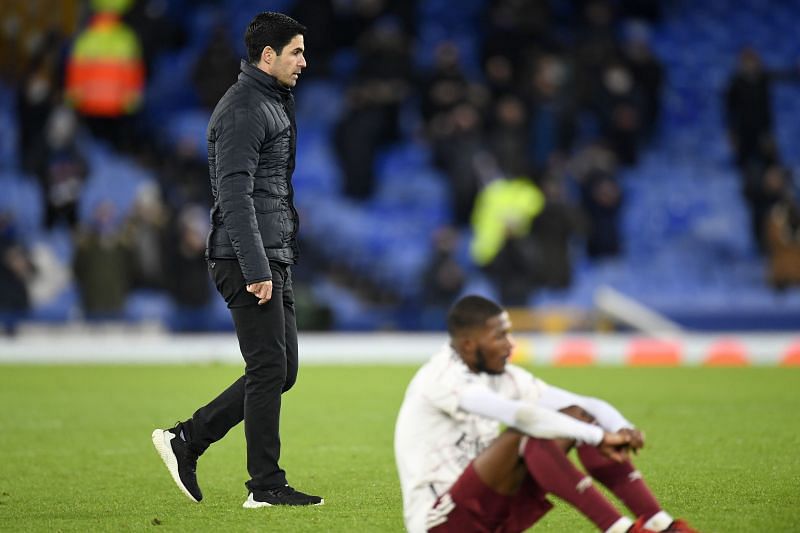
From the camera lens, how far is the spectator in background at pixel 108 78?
24703 mm

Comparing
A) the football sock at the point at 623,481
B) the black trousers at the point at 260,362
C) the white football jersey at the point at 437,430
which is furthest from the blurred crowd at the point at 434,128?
the football sock at the point at 623,481

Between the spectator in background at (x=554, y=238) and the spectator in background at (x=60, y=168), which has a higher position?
the spectator in background at (x=60, y=168)

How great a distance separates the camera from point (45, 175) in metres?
23.5

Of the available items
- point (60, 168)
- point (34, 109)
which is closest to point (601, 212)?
point (60, 168)

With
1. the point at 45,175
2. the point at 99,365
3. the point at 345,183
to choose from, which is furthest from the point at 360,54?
the point at 99,365

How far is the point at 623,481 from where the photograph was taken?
545cm

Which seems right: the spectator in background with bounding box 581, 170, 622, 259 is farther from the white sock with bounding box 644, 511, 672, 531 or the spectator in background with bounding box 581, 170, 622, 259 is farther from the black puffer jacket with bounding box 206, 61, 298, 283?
the white sock with bounding box 644, 511, 672, 531

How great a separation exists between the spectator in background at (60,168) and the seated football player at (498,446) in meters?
18.4

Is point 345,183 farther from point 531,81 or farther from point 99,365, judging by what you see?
point 99,365

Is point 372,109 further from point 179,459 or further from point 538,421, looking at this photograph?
point 538,421

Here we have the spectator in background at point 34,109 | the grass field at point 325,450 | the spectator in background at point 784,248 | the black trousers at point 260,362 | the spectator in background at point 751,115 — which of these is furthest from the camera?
the spectator in background at point 34,109

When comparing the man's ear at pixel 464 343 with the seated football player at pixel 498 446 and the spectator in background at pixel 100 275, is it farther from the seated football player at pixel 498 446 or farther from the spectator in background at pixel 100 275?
the spectator in background at pixel 100 275

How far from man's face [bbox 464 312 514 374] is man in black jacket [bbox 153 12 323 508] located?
5.50 feet

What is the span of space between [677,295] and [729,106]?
3.37m
